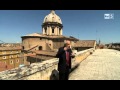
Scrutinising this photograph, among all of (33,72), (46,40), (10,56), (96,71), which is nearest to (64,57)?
(33,72)

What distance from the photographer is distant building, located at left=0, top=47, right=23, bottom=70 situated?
94.4 ft

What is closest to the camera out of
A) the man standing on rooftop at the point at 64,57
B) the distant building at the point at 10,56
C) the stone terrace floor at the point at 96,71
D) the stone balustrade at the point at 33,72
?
the stone balustrade at the point at 33,72

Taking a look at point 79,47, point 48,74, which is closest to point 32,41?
point 79,47

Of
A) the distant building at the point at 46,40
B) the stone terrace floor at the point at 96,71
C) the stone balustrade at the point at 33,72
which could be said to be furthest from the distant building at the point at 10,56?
the stone balustrade at the point at 33,72

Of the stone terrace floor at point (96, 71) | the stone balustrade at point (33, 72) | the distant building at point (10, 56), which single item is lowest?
the distant building at point (10, 56)

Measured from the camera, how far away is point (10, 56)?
98.0 feet

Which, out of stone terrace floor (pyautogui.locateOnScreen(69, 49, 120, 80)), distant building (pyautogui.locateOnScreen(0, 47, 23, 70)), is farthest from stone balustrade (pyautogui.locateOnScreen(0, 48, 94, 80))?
distant building (pyautogui.locateOnScreen(0, 47, 23, 70))

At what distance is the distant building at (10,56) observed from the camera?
2877 centimetres

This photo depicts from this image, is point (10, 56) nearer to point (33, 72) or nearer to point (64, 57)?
point (33, 72)

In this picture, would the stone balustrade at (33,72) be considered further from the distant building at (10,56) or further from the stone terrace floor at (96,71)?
the distant building at (10,56)

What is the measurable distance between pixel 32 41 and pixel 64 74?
1042 inches
